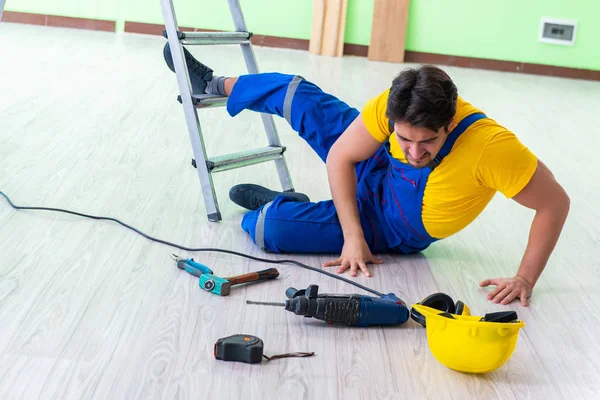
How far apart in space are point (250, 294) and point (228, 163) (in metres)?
0.71

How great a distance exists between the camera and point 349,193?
2.21 meters

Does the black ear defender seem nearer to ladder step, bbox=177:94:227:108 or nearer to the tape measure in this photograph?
the tape measure

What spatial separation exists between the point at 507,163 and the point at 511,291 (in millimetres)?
423

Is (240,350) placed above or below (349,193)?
below

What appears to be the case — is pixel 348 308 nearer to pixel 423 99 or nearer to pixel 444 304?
pixel 444 304

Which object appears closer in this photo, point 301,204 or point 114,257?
point 114,257

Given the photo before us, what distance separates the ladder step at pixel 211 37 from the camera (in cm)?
250

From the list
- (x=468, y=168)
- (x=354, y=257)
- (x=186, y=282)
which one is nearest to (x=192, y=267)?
(x=186, y=282)

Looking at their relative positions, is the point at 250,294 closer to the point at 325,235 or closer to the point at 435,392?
the point at 325,235

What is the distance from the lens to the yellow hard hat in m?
1.64

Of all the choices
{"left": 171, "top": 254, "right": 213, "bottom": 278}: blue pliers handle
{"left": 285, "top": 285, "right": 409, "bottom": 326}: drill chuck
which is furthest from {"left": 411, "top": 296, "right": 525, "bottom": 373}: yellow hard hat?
{"left": 171, "top": 254, "right": 213, "bottom": 278}: blue pliers handle

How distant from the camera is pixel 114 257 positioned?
2.17 m

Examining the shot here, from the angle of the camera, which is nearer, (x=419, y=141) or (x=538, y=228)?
(x=419, y=141)

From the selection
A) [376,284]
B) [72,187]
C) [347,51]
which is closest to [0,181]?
[72,187]
